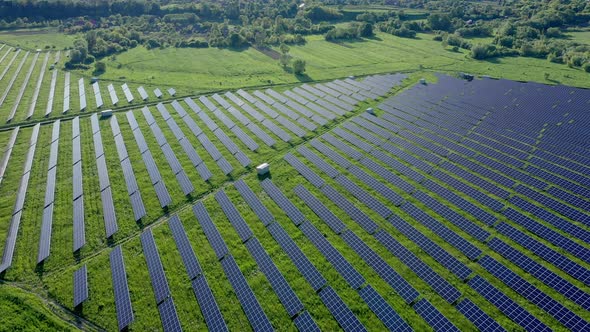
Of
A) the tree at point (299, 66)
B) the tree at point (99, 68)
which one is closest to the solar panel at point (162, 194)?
the tree at point (299, 66)

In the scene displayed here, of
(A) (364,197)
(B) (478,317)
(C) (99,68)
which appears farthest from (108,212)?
(C) (99,68)

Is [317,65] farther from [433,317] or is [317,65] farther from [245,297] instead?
[433,317]

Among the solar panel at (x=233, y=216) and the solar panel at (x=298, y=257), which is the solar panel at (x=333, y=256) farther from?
the solar panel at (x=233, y=216)

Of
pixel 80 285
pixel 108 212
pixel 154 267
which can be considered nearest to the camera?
pixel 80 285

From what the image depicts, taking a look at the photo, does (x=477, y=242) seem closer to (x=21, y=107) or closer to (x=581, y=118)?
(x=581, y=118)

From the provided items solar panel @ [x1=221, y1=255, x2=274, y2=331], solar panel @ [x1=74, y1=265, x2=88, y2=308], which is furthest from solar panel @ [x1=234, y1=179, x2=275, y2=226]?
solar panel @ [x1=74, y1=265, x2=88, y2=308]

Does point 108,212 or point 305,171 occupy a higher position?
point 108,212
